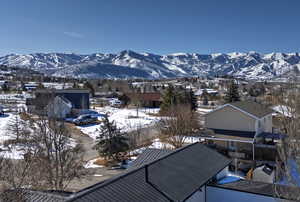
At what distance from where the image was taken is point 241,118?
76.8 feet

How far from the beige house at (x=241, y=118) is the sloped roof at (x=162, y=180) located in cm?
1033

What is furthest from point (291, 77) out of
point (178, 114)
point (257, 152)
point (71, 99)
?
point (71, 99)

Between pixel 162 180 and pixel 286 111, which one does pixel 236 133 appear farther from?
pixel 162 180

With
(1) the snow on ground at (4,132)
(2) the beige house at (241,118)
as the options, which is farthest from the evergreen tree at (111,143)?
(1) the snow on ground at (4,132)

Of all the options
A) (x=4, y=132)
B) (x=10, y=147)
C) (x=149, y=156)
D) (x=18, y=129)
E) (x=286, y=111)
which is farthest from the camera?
(x=4, y=132)

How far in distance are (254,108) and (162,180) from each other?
1788cm

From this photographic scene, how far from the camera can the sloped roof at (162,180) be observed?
8.09 metres

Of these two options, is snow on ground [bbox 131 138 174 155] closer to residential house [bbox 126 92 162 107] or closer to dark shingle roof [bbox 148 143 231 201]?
dark shingle roof [bbox 148 143 231 201]

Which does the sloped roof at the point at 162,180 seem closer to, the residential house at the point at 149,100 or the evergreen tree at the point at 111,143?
the evergreen tree at the point at 111,143

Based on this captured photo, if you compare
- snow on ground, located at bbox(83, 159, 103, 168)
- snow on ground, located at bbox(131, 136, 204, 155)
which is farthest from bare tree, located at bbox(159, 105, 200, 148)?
snow on ground, located at bbox(83, 159, 103, 168)

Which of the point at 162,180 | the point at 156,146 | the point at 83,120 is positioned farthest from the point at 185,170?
the point at 83,120

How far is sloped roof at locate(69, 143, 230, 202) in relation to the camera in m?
8.09

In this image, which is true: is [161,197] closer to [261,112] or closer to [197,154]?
[197,154]

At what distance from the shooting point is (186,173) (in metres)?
11.2
